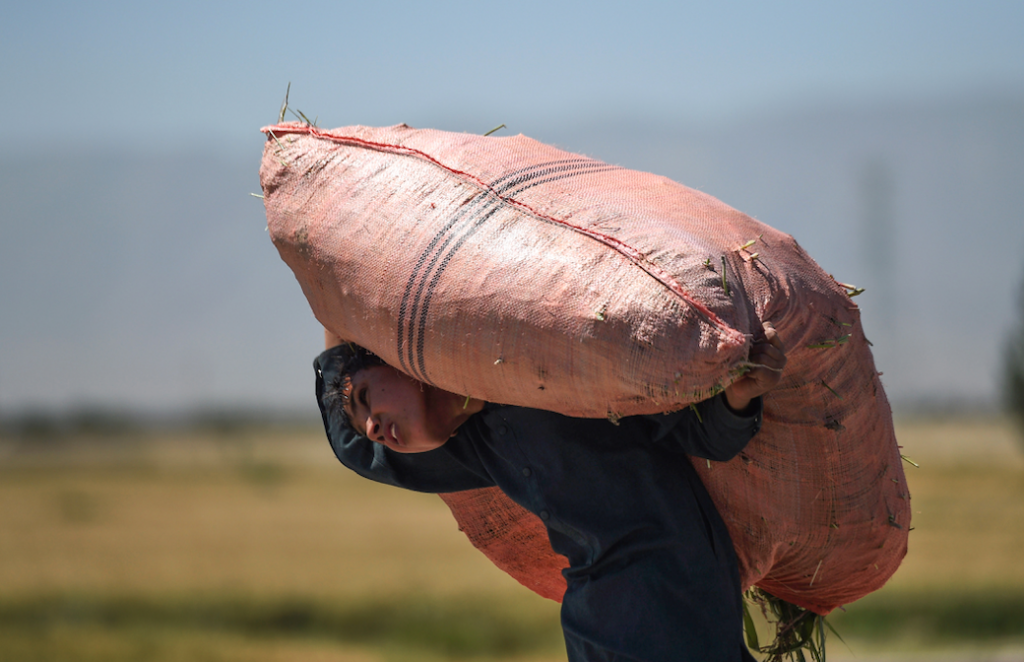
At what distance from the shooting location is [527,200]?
1700 mm

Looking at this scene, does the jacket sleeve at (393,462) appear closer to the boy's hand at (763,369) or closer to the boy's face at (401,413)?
the boy's face at (401,413)

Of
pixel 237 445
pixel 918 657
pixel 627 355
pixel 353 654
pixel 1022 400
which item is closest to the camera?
pixel 627 355

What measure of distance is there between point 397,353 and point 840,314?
0.87 meters

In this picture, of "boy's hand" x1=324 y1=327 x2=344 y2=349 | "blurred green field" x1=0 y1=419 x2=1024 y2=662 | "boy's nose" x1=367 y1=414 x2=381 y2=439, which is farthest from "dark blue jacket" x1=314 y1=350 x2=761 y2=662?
"blurred green field" x1=0 y1=419 x2=1024 y2=662

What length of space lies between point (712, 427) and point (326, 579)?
14035 millimetres

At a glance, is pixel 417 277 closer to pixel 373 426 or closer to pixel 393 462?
pixel 373 426

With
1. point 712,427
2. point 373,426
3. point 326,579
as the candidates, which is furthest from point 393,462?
point 326,579

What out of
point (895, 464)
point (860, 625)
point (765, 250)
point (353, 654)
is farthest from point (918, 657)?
point (765, 250)

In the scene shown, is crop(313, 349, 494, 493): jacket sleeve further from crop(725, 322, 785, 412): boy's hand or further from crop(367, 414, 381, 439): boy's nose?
crop(725, 322, 785, 412): boy's hand

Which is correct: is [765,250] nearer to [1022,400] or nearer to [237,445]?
[1022,400]

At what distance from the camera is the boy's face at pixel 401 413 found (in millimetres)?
1887

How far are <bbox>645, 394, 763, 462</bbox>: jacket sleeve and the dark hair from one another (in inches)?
25.6

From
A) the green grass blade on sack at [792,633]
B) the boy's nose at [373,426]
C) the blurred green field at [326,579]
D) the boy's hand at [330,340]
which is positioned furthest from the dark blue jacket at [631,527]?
the blurred green field at [326,579]

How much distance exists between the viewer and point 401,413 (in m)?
1.89
